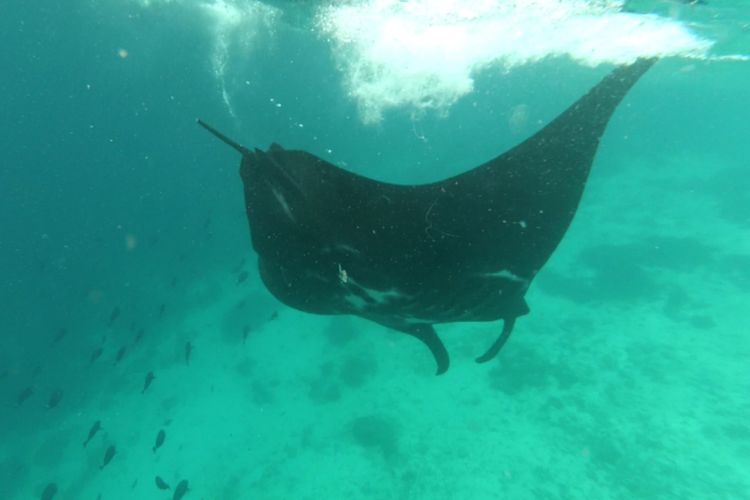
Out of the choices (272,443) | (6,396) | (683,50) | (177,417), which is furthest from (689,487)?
(6,396)

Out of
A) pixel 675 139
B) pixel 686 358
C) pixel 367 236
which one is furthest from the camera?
pixel 675 139

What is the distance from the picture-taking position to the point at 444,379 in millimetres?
16531

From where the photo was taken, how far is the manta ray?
10.9 ft

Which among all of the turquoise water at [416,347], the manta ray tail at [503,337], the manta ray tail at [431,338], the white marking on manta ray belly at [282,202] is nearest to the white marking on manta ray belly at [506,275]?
the manta ray tail at [503,337]

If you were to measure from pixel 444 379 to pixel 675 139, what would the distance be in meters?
47.9

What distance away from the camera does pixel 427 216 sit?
3.57 metres

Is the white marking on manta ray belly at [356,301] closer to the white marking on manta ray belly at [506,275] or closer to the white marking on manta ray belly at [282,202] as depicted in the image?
the white marking on manta ray belly at [282,202]

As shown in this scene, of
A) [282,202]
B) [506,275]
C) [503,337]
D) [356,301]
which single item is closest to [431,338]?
[503,337]

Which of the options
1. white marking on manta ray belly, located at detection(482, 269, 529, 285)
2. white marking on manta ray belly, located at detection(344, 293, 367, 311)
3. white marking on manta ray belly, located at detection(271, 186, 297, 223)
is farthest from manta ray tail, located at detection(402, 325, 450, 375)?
white marking on manta ray belly, located at detection(271, 186, 297, 223)

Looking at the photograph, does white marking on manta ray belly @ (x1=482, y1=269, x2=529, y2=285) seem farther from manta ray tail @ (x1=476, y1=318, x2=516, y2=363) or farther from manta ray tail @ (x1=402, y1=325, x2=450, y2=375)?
manta ray tail @ (x1=402, y1=325, x2=450, y2=375)

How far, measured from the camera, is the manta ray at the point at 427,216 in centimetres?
333

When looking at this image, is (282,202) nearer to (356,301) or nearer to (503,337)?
(356,301)

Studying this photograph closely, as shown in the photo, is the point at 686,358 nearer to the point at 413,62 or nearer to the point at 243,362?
the point at 243,362

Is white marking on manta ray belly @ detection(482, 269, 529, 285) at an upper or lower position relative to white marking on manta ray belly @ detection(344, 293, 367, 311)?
lower
